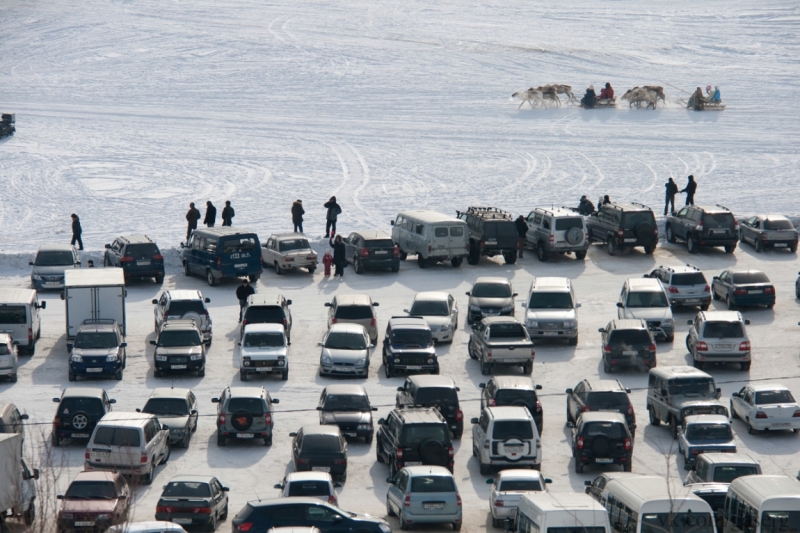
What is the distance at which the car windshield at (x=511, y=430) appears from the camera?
24703mm

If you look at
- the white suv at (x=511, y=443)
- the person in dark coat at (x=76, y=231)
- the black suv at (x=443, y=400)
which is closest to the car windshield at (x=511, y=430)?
the white suv at (x=511, y=443)

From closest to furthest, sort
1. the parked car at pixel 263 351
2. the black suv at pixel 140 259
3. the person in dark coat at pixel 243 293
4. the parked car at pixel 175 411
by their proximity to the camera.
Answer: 1. the parked car at pixel 175 411
2. the parked car at pixel 263 351
3. the person in dark coat at pixel 243 293
4. the black suv at pixel 140 259

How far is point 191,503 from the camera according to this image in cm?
2111

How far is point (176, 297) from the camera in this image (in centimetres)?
3400

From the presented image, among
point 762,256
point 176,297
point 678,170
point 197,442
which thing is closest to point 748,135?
point 678,170

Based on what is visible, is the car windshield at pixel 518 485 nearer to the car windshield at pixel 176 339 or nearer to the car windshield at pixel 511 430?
the car windshield at pixel 511 430

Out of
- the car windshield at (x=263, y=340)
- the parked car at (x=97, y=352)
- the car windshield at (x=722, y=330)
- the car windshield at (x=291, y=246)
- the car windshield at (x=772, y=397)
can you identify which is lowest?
the parked car at (x=97, y=352)

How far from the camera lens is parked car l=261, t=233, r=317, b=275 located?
40.2 meters

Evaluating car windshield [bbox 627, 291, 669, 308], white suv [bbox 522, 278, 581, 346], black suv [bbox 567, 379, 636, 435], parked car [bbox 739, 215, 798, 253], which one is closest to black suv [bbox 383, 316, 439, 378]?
white suv [bbox 522, 278, 581, 346]

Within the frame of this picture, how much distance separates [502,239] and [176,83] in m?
34.1

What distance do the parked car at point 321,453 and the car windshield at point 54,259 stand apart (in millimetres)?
16551

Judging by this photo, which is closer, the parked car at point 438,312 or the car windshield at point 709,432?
the car windshield at point 709,432

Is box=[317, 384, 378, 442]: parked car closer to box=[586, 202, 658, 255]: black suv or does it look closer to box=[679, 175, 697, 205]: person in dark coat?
box=[586, 202, 658, 255]: black suv

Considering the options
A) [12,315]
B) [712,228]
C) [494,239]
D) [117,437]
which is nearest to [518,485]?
[117,437]
